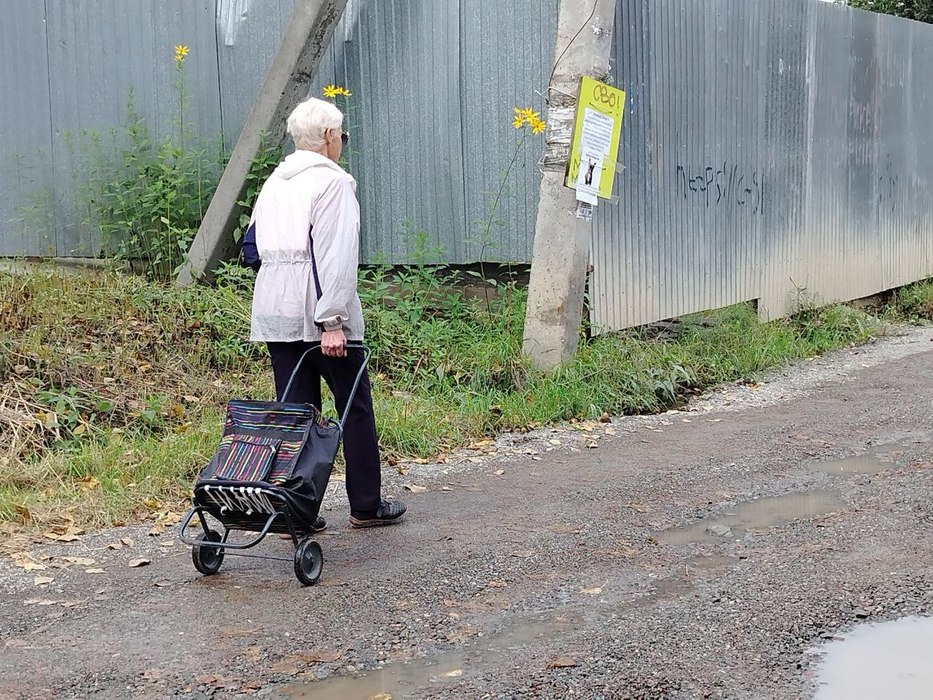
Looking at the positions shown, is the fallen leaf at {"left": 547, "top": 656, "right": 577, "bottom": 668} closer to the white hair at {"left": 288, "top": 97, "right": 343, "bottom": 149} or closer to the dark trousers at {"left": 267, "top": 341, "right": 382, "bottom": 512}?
the dark trousers at {"left": 267, "top": 341, "right": 382, "bottom": 512}

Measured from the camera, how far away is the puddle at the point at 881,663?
140 inches

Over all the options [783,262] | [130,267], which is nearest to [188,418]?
[130,267]

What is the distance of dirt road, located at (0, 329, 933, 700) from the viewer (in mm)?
3748

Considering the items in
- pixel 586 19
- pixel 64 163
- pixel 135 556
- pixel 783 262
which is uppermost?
pixel 586 19

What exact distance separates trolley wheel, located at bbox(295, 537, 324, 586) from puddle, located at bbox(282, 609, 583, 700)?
0.90 metres

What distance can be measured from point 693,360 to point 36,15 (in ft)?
21.0

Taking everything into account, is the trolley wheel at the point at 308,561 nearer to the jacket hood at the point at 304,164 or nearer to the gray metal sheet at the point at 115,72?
the jacket hood at the point at 304,164

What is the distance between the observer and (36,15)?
394 inches

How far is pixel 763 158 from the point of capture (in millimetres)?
10656

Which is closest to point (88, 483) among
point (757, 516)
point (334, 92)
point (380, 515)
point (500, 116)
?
point (380, 515)

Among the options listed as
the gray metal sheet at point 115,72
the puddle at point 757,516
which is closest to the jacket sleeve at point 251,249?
the puddle at point 757,516

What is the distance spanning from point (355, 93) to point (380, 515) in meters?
5.01

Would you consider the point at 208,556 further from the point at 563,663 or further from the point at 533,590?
the point at 563,663

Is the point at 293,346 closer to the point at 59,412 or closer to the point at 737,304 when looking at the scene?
the point at 59,412
